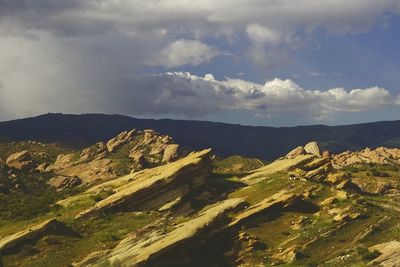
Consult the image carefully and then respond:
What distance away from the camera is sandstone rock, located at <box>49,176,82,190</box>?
171000 mm

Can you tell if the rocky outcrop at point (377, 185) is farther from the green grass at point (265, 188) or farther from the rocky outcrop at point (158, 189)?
the rocky outcrop at point (158, 189)

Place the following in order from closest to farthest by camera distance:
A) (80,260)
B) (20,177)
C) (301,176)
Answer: (80,260)
(301,176)
(20,177)

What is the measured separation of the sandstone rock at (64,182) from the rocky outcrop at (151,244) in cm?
11858

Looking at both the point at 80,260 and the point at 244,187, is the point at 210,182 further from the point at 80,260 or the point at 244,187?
the point at 80,260

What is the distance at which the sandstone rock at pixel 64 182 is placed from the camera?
17100cm

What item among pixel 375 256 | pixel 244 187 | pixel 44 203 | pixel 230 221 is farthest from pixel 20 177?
pixel 375 256

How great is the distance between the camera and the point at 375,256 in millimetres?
50250

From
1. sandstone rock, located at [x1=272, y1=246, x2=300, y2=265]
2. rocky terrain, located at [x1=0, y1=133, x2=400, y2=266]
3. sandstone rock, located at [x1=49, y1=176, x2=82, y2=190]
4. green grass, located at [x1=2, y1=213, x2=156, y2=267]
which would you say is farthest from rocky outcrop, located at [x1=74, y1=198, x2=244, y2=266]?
sandstone rock, located at [x1=49, y1=176, x2=82, y2=190]

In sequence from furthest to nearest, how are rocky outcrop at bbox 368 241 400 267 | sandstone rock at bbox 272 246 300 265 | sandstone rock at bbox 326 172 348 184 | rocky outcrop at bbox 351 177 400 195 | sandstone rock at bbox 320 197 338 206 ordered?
rocky outcrop at bbox 351 177 400 195 < sandstone rock at bbox 326 172 348 184 < sandstone rock at bbox 320 197 338 206 < sandstone rock at bbox 272 246 300 265 < rocky outcrop at bbox 368 241 400 267

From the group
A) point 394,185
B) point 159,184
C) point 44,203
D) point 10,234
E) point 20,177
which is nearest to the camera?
point 10,234

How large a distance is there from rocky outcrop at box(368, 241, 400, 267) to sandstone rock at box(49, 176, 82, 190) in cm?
13387

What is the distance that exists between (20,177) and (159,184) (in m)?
120

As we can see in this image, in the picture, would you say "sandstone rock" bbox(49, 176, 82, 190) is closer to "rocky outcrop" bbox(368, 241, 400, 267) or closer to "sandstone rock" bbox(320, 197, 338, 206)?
"sandstone rock" bbox(320, 197, 338, 206)

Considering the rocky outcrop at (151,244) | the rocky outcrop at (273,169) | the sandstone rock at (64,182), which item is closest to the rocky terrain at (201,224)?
the rocky outcrop at (151,244)
